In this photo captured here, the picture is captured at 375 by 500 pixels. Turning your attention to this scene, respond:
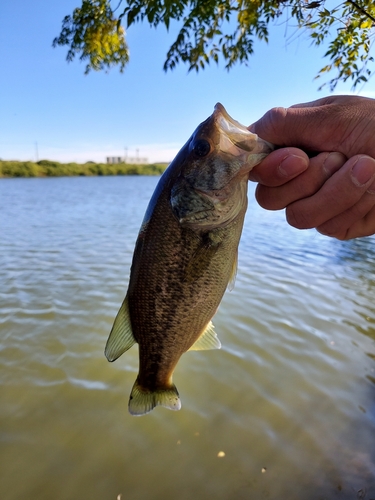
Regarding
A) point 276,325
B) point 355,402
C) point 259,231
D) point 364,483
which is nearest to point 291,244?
point 259,231

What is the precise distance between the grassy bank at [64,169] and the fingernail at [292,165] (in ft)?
173

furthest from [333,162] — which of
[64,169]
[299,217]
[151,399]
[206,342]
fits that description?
[64,169]

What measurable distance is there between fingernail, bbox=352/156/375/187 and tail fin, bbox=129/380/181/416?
1875mm

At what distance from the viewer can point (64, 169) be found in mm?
77312

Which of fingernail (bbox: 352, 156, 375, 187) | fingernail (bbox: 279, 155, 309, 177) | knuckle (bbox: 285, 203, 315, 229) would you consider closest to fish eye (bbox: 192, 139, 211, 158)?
fingernail (bbox: 279, 155, 309, 177)

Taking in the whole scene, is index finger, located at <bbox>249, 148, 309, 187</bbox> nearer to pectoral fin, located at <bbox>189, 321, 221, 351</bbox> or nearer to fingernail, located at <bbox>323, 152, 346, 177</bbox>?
fingernail, located at <bbox>323, 152, 346, 177</bbox>

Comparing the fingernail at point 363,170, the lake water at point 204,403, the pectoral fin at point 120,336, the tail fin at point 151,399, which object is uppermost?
the fingernail at point 363,170

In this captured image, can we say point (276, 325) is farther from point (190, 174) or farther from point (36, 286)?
point (36, 286)

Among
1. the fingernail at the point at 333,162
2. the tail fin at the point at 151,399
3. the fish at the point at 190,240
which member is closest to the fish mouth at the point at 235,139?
the fish at the point at 190,240

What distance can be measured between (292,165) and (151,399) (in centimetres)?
185

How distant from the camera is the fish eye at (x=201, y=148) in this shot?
1.97 m

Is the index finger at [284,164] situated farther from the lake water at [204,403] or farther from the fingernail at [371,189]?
the lake water at [204,403]

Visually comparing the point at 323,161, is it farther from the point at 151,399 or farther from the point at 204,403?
the point at 204,403

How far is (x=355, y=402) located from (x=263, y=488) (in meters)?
1.79
